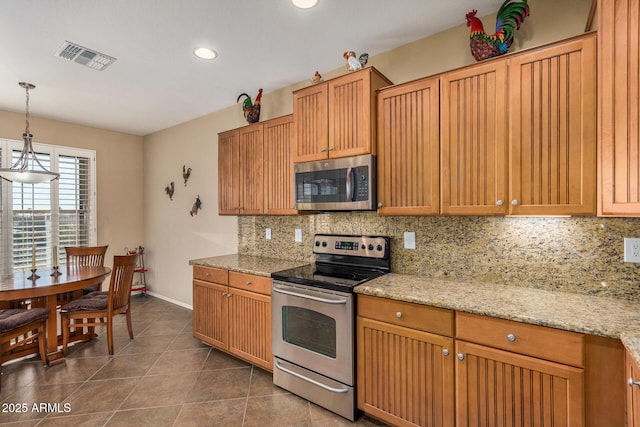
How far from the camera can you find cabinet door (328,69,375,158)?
2264 mm

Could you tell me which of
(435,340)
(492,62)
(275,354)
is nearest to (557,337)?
(435,340)

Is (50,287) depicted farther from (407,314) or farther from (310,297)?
(407,314)

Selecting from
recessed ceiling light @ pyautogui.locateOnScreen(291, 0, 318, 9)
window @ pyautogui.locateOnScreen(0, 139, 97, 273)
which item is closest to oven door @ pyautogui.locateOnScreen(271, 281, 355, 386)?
recessed ceiling light @ pyautogui.locateOnScreen(291, 0, 318, 9)

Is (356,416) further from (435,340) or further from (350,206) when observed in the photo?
(350,206)

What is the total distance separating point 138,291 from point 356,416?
4.61 meters

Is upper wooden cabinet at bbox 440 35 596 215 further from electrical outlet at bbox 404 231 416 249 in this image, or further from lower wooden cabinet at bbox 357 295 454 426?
lower wooden cabinet at bbox 357 295 454 426

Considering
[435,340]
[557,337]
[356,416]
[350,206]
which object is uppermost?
[350,206]

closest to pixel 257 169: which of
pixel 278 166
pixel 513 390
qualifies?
pixel 278 166

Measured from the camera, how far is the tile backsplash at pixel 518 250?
5.74 ft

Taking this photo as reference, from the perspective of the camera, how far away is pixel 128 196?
17.2 feet

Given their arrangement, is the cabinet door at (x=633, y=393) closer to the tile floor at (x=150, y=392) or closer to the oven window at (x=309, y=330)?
the tile floor at (x=150, y=392)

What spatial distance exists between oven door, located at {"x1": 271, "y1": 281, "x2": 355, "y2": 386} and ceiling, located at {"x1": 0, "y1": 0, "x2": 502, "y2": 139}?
6.29 ft

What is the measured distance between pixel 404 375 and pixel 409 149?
4.76 feet

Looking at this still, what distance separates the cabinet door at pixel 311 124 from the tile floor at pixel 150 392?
75.2 inches
